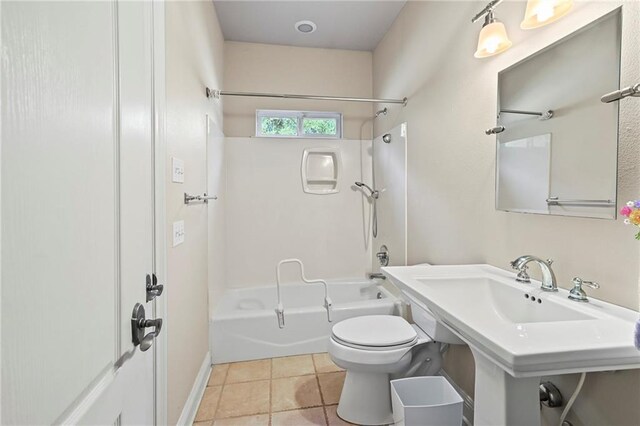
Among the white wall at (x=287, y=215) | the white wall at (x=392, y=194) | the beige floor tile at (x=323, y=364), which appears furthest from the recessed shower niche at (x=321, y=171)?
the beige floor tile at (x=323, y=364)

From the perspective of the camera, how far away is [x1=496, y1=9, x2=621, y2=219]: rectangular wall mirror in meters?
0.96

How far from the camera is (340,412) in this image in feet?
5.60

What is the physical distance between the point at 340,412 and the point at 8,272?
5.75 feet

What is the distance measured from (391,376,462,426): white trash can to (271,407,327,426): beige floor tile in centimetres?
47

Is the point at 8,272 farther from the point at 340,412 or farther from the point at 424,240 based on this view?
the point at 424,240

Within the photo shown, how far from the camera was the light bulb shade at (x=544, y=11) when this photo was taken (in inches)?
41.7

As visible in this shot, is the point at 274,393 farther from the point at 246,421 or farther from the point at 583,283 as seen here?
the point at 583,283

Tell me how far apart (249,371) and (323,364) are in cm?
54

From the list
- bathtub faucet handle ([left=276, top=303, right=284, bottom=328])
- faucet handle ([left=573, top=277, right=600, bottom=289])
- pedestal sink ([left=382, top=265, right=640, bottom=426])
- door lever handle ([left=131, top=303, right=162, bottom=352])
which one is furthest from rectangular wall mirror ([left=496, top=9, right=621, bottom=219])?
bathtub faucet handle ([left=276, top=303, right=284, bottom=328])

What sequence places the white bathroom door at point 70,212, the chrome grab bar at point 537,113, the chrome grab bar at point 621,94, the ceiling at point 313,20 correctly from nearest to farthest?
the white bathroom door at point 70,212 < the chrome grab bar at point 621,94 < the chrome grab bar at point 537,113 < the ceiling at point 313,20

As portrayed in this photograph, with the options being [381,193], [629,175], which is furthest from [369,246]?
[629,175]

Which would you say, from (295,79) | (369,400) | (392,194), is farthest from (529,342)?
(295,79)

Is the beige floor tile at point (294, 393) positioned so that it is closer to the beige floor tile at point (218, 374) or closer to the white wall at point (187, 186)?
the beige floor tile at point (218, 374)

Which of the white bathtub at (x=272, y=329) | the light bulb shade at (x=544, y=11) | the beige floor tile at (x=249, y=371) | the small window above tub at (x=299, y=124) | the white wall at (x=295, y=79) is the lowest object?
the beige floor tile at (x=249, y=371)
